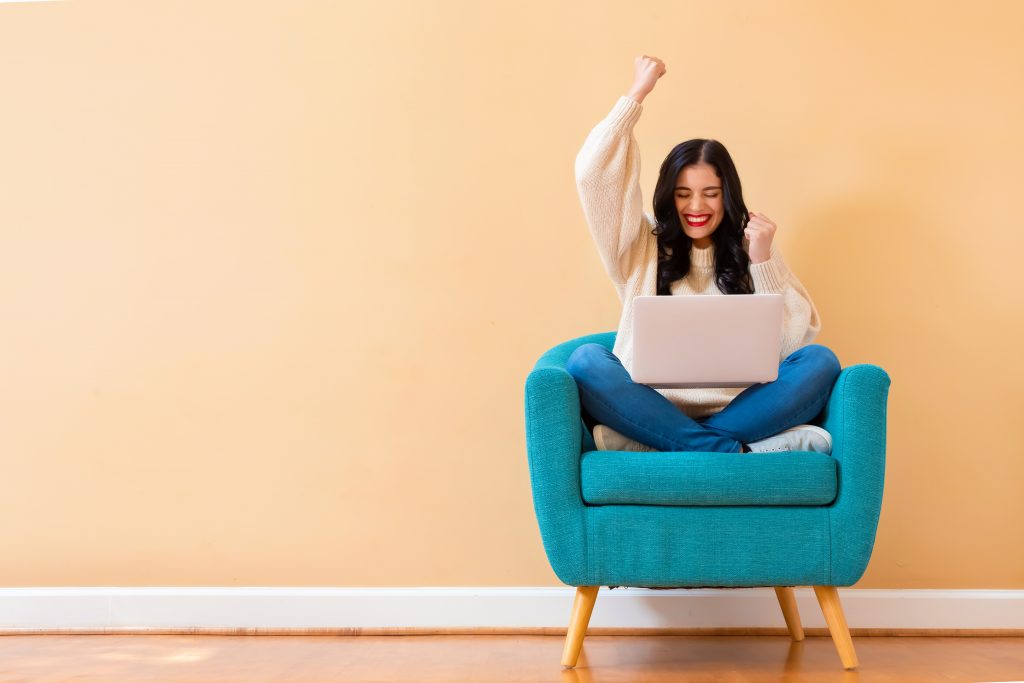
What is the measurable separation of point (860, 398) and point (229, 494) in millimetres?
1565

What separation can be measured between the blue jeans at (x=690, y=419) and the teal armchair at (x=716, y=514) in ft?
0.32

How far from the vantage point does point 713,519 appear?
1.95m

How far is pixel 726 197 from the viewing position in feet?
7.95

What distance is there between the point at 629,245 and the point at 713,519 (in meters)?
0.73

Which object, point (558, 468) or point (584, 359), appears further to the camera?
point (584, 359)

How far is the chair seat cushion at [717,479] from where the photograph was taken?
1937mm

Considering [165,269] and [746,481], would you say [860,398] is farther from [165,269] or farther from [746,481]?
[165,269]

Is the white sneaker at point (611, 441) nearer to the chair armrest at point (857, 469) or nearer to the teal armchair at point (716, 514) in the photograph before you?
the teal armchair at point (716, 514)

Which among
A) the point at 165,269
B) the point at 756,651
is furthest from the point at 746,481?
the point at 165,269

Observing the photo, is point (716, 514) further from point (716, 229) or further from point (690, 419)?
point (716, 229)

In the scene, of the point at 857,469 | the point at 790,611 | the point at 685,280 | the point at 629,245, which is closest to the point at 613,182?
the point at 629,245

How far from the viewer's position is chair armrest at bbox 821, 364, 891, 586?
1.95 m

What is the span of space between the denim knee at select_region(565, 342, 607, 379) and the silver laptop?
0.33 feet

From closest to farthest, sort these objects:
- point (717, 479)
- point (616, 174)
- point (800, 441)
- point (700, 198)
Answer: point (717, 479) < point (800, 441) < point (616, 174) < point (700, 198)
